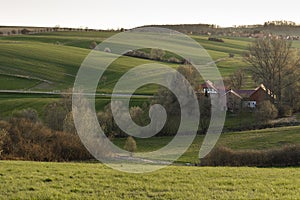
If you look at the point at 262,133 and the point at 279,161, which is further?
the point at 262,133

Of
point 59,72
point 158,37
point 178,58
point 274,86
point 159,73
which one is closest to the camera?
point 274,86

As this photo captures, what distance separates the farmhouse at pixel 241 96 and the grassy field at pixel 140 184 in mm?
42683

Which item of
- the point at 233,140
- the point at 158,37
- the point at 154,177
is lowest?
the point at 233,140

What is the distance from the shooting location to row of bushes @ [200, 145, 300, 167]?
24391mm

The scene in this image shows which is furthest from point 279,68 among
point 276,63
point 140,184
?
point 140,184

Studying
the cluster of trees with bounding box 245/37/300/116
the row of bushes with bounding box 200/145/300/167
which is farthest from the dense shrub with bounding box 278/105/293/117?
the row of bushes with bounding box 200/145/300/167

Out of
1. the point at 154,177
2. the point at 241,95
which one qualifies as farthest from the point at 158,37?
the point at 154,177

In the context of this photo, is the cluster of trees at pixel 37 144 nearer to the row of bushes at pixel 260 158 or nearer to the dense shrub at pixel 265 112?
the row of bushes at pixel 260 158

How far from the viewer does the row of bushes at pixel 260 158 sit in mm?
24391

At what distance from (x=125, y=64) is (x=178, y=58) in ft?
53.0

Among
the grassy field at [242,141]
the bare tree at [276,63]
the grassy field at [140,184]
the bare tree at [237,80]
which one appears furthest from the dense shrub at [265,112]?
the grassy field at [140,184]

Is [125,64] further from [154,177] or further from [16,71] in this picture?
[154,177]

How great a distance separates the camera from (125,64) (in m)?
98.3

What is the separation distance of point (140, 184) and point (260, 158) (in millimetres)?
13986
